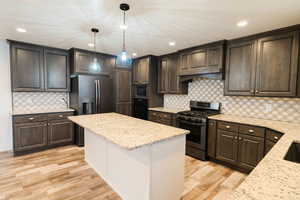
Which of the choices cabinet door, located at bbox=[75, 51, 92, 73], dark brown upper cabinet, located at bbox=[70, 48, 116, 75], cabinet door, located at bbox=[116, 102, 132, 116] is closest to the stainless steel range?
cabinet door, located at bbox=[116, 102, 132, 116]

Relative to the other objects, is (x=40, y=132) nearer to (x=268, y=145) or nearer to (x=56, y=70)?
(x=56, y=70)

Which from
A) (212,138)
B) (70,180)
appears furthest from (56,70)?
(212,138)

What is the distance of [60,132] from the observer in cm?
379

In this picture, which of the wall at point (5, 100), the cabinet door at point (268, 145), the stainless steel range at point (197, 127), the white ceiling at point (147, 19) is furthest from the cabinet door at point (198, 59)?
the wall at point (5, 100)

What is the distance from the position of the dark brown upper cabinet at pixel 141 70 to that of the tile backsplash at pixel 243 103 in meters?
1.12

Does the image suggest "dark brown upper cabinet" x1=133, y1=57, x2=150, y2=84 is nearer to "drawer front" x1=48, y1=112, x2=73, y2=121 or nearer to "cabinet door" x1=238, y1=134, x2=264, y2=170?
"drawer front" x1=48, y1=112, x2=73, y2=121

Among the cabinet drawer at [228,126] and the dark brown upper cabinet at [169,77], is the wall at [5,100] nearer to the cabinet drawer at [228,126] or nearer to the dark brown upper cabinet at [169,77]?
the dark brown upper cabinet at [169,77]

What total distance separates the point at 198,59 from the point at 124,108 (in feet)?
8.65

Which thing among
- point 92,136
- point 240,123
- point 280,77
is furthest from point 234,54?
point 92,136

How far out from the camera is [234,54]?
3.03 m

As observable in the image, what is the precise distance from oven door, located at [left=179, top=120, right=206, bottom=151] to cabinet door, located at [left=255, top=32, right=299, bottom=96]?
1.21 metres

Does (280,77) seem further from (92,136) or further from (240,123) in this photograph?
(92,136)

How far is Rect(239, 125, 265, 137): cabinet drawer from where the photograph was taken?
2502 millimetres

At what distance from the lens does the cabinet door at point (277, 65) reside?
2.40 meters
